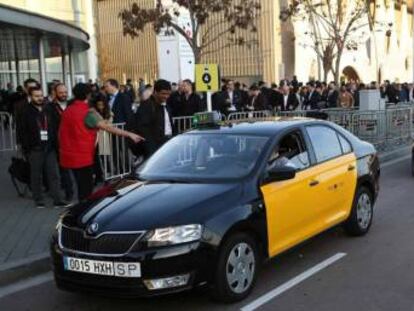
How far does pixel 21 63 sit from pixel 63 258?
29316 mm

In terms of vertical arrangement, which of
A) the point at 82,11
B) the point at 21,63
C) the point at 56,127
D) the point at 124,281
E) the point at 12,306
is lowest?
the point at 12,306

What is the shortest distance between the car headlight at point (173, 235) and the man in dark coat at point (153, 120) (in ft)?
13.8

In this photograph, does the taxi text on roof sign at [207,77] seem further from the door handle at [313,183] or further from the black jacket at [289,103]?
the black jacket at [289,103]

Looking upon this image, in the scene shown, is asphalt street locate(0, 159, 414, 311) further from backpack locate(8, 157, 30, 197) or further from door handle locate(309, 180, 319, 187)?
backpack locate(8, 157, 30, 197)

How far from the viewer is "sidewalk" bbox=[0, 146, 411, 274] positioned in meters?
6.94

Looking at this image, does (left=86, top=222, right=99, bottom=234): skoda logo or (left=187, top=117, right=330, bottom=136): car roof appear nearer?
(left=86, top=222, right=99, bottom=234): skoda logo

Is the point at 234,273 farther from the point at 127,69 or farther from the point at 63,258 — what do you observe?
the point at 127,69

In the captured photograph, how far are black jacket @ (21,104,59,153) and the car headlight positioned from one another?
504cm

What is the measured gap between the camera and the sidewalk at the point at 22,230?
22.8 ft

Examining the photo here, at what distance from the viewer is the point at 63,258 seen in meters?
5.38

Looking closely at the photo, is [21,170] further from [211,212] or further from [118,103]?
[211,212]

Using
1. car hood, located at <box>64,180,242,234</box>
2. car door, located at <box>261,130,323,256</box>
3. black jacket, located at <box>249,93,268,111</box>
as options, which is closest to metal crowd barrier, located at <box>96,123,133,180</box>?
car door, located at <box>261,130,323,256</box>

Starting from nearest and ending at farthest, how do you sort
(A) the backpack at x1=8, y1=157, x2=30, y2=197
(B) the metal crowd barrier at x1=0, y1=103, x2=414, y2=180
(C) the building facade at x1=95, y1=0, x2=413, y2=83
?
(A) the backpack at x1=8, y1=157, x2=30, y2=197
(B) the metal crowd barrier at x1=0, y1=103, x2=414, y2=180
(C) the building facade at x1=95, y1=0, x2=413, y2=83

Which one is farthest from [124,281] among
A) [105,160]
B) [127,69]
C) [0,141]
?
[127,69]
